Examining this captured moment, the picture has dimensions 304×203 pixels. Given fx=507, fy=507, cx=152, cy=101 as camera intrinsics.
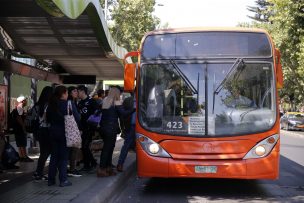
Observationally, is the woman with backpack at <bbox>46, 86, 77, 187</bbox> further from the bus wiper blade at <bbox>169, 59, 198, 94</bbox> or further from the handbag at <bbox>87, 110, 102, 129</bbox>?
the bus wiper blade at <bbox>169, 59, 198, 94</bbox>

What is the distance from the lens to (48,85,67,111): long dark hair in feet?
25.9

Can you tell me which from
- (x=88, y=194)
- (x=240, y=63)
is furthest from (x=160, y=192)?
(x=240, y=63)

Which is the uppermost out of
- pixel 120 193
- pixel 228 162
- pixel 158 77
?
pixel 158 77

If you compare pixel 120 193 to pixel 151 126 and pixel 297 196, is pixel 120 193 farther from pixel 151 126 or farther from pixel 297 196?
pixel 297 196

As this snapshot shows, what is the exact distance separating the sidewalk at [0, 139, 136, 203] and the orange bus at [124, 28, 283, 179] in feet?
2.52

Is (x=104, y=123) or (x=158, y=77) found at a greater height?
(x=158, y=77)

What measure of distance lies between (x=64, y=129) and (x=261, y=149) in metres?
3.18

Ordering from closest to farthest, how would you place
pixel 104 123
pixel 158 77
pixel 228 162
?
pixel 228 162 < pixel 158 77 < pixel 104 123

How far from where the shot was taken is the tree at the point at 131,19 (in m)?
30.9

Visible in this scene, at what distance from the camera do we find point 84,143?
1002 cm

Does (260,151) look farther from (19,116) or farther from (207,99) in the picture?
(19,116)

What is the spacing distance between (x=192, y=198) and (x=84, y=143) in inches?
108

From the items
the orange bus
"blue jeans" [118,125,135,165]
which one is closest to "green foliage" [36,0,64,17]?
the orange bus

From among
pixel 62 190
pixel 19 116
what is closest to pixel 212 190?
pixel 62 190
